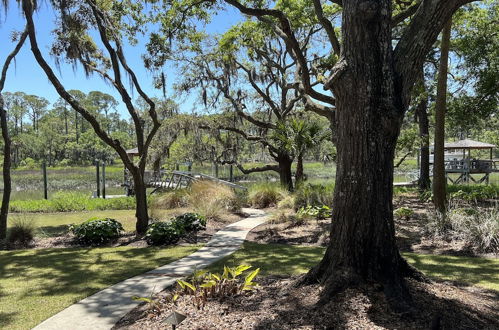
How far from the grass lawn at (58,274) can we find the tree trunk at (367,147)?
3.42 m

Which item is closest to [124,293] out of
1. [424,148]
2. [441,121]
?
[441,121]

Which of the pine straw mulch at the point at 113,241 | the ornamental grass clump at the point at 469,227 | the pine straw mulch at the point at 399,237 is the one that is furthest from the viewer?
the pine straw mulch at the point at 113,241

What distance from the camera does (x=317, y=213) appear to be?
10.4 metres

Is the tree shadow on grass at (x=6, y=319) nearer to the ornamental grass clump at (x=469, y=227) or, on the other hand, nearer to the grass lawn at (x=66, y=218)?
the grass lawn at (x=66, y=218)

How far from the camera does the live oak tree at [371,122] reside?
3965 mm

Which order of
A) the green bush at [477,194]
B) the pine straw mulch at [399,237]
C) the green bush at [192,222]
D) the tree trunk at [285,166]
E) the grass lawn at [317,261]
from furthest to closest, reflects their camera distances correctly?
the tree trunk at [285,166] → the green bush at [477,194] → the green bush at [192,222] → the pine straw mulch at [399,237] → the grass lawn at [317,261]

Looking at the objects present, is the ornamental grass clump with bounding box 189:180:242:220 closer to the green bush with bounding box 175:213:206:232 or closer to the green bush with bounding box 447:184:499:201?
the green bush with bounding box 175:213:206:232

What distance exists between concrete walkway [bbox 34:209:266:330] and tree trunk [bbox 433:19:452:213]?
5.09 metres

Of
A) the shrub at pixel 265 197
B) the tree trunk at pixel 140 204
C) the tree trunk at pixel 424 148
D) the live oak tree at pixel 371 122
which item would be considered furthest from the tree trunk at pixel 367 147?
the tree trunk at pixel 424 148

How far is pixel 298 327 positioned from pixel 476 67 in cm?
1293

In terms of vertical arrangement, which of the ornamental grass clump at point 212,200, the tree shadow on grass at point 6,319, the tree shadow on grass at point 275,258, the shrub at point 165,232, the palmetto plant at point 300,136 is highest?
the palmetto plant at point 300,136

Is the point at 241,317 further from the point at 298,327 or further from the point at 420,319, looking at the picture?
the point at 420,319

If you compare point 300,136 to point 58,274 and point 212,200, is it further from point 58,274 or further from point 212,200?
point 58,274

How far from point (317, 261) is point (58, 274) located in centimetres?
436
